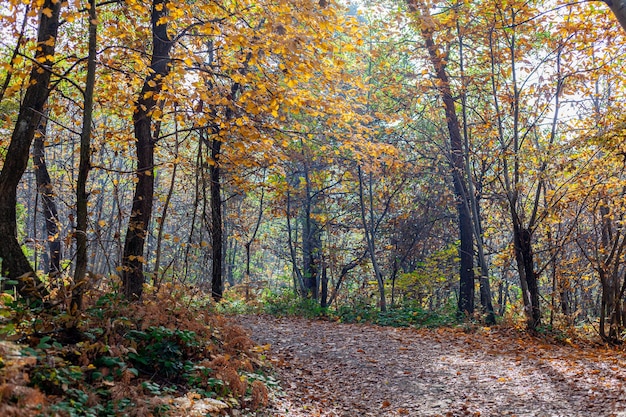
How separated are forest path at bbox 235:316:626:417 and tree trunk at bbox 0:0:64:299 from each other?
3.50 metres

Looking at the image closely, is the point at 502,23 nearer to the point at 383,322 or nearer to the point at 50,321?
the point at 383,322

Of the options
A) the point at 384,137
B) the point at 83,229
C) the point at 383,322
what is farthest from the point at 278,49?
the point at 384,137

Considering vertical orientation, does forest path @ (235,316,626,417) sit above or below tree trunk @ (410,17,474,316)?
below

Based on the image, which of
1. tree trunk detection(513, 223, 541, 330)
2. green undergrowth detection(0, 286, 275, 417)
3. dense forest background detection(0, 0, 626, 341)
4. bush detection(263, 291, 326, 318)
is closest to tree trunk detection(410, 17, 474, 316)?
dense forest background detection(0, 0, 626, 341)

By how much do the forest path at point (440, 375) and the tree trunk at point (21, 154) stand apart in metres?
3.50

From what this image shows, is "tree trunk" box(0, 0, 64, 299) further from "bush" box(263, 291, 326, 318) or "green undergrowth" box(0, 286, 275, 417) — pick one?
"bush" box(263, 291, 326, 318)

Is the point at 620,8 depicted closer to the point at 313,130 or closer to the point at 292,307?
the point at 313,130

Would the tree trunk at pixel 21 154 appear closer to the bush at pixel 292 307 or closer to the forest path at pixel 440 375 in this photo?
the forest path at pixel 440 375

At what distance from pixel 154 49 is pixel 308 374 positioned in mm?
5726

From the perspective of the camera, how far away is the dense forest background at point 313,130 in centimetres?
614

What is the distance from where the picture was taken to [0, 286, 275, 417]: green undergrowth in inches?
138

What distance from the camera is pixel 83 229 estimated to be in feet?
16.9

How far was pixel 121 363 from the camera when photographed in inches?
178

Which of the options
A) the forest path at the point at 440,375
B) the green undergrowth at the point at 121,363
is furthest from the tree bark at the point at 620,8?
the green undergrowth at the point at 121,363
